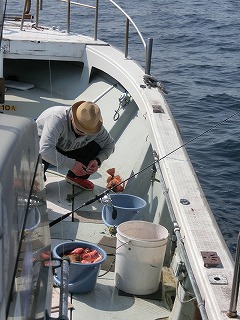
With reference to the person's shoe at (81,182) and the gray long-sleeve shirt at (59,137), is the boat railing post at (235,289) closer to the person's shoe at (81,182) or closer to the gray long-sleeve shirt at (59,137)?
the gray long-sleeve shirt at (59,137)

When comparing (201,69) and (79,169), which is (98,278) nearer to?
(79,169)

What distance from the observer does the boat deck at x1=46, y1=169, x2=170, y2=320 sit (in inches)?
190

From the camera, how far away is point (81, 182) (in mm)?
6746

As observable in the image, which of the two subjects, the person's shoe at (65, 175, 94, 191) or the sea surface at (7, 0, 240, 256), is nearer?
the person's shoe at (65, 175, 94, 191)

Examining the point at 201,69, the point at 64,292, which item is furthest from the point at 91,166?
the point at 201,69

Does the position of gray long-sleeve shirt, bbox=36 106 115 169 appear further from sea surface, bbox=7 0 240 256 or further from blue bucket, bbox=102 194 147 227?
sea surface, bbox=7 0 240 256

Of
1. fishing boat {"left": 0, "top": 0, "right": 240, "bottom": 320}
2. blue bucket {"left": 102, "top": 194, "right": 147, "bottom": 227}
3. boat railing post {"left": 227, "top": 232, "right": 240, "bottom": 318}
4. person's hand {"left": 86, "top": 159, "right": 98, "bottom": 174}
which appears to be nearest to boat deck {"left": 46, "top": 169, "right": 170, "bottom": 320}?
fishing boat {"left": 0, "top": 0, "right": 240, "bottom": 320}

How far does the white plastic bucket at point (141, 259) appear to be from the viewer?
4.89 m

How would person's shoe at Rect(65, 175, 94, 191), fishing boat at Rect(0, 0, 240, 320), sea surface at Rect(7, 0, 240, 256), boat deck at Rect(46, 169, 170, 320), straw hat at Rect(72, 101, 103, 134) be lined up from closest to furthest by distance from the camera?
fishing boat at Rect(0, 0, 240, 320) < boat deck at Rect(46, 169, 170, 320) < straw hat at Rect(72, 101, 103, 134) < person's shoe at Rect(65, 175, 94, 191) < sea surface at Rect(7, 0, 240, 256)

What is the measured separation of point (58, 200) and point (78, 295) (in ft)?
5.37

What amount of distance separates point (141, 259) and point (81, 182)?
193 centimetres

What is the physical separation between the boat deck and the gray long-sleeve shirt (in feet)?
1.26

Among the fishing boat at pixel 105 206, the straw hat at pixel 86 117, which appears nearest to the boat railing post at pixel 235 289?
the fishing boat at pixel 105 206

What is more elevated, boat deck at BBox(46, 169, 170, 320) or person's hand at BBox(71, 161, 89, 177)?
person's hand at BBox(71, 161, 89, 177)
